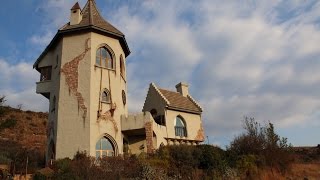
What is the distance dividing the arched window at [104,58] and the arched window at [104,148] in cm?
615

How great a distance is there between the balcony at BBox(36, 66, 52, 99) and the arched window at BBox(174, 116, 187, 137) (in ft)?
39.9

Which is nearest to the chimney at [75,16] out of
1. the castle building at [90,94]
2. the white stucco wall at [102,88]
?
the castle building at [90,94]

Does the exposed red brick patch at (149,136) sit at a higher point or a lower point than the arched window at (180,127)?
lower

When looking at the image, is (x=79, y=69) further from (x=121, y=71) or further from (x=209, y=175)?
(x=209, y=175)

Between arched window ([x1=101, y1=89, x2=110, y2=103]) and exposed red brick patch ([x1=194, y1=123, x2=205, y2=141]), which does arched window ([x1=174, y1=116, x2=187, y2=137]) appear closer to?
exposed red brick patch ([x1=194, y1=123, x2=205, y2=141])

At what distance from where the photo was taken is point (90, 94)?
89.9 ft

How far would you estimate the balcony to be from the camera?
30688 millimetres

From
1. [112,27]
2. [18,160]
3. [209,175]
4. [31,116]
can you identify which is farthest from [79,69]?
[31,116]

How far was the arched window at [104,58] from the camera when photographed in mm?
29130

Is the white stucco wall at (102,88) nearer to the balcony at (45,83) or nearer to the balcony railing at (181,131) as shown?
the balcony at (45,83)

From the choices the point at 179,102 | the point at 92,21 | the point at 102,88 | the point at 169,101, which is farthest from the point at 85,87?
the point at 179,102

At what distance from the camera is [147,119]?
1113 inches

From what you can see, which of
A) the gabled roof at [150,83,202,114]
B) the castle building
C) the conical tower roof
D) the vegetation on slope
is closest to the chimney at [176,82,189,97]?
the gabled roof at [150,83,202,114]

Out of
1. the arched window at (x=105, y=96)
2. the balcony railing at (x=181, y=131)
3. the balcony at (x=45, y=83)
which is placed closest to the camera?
the arched window at (x=105, y=96)
